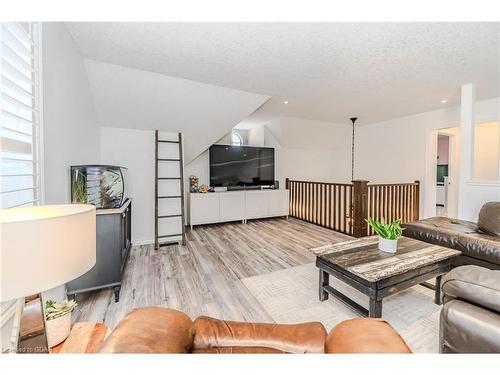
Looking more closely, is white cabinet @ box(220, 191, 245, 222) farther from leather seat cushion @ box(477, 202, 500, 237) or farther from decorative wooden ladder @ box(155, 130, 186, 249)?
leather seat cushion @ box(477, 202, 500, 237)

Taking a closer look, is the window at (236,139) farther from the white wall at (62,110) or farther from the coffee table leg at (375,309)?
the coffee table leg at (375,309)

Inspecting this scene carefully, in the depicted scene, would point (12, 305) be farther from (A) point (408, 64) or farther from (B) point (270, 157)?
(B) point (270, 157)

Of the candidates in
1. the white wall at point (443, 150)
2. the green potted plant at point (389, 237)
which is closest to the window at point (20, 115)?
the green potted plant at point (389, 237)

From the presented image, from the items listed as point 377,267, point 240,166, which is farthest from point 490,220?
point 240,166

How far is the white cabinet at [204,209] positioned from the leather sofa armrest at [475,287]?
3.97 m

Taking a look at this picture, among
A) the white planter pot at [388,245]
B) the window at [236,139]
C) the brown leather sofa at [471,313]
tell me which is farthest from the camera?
the window at [236,139]

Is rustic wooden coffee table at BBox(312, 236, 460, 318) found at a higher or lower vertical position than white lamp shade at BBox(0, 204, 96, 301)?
lower

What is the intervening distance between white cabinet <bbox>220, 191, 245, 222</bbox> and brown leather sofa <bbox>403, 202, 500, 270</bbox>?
306cm

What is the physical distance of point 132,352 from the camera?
0.61m

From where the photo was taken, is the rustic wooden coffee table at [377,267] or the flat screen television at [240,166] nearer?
the rustic wooden coffee table at [377,267]

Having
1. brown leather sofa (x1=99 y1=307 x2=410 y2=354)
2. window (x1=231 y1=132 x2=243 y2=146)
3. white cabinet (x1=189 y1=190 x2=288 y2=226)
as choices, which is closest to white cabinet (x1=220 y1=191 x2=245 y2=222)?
white cabinet (x1=189 y1=190 x2=288 y2=226)

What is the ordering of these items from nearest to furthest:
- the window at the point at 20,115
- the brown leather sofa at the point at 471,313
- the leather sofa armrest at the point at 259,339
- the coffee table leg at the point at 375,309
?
1. the leather sofa armrest at the point at 259,339
2. the brown leather sofa at the point at 471,313
3. the window at the point at 20,115
4. the coffee table leg at the point at 375,309

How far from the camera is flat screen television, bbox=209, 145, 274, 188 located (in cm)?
482

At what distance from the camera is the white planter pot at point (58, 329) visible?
97cm
